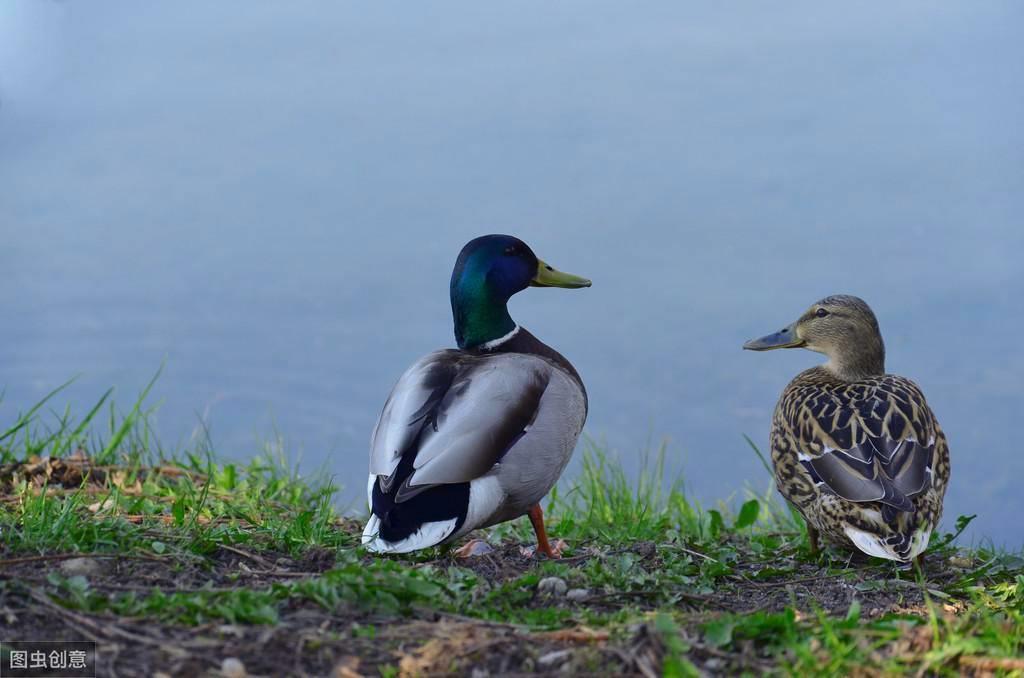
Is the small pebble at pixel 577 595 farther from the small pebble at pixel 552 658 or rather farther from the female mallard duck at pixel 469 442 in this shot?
the small pebble at pixel 552 658

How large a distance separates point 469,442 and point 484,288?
1.33m

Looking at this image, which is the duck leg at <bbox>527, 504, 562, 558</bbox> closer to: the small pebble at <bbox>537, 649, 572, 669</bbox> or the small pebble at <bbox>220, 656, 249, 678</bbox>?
the small pebble at <bbox>537, 649, 572, 669</bbox>

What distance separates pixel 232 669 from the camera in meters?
3.43

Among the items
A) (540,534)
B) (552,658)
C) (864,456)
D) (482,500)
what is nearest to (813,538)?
(864,456)

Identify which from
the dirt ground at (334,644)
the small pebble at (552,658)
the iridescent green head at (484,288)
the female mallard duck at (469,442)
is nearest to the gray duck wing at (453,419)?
the female mallard duck at (469,442)

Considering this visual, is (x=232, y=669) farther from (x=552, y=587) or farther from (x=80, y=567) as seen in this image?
(x=552, y=587)

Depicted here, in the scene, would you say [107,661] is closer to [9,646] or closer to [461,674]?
[9,646]

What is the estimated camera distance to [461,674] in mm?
3494

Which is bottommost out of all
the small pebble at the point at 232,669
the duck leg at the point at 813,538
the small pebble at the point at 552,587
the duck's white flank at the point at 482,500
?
the duck leg at the point at 813,538

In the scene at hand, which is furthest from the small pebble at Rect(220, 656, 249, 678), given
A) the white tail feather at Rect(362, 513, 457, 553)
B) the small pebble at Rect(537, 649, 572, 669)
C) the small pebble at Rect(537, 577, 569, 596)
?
the white tail feather at Rect(362, 513, 457, 553)

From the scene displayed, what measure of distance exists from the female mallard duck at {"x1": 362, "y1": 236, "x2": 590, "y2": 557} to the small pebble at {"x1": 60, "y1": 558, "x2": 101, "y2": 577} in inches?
43.5

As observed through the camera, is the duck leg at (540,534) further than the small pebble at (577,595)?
Yes

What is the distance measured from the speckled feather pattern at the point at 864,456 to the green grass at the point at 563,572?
0.25m

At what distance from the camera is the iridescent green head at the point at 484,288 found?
6379 millimetres
